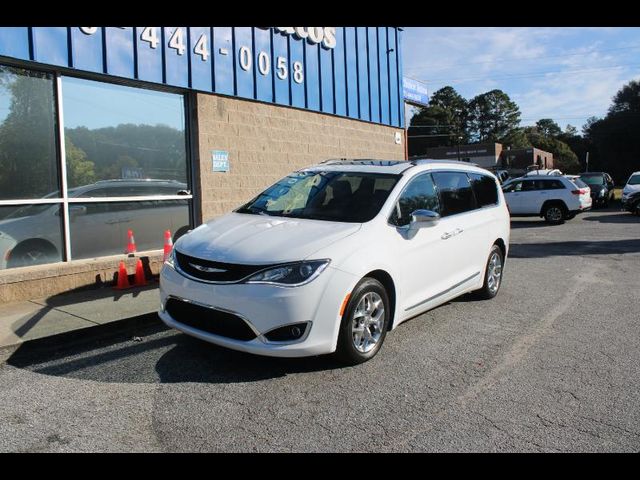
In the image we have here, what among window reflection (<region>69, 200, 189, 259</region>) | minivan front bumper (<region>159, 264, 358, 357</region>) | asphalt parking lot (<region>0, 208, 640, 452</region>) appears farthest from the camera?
window reflection (<region>69, 200, 189, 259</region>)

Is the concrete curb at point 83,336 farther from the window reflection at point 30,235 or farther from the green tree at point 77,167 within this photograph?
the green tree at point 77,167

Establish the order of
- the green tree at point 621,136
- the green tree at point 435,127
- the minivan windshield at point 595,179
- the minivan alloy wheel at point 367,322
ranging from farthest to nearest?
the green tree at point 435,127 < the green tree at point 621,136 < the minivan windshield at point 595,179 < the minivan alloy wheel at point 367,322

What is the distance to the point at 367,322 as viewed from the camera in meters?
4.49

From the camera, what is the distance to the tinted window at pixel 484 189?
6648 mm

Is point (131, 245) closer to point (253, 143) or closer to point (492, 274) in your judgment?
point (253, 143)

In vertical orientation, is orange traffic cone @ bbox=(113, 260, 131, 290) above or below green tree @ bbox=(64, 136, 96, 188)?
below

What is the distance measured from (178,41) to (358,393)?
670cm

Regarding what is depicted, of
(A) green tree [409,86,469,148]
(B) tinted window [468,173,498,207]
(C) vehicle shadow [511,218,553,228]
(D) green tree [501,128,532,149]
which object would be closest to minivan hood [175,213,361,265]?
(B) tinted window [468,173,498,207]

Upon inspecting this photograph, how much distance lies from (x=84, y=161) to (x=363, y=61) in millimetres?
7559

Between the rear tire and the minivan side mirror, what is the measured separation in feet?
50.1

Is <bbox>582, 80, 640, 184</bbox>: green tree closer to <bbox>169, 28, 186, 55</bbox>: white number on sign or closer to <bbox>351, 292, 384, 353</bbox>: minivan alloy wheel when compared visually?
<bbox>169, 28, 186, 55</bbox>: white number on sign

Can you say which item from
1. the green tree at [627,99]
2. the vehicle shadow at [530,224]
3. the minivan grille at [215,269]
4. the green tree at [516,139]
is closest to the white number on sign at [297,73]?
the minivan grille at [215,269]

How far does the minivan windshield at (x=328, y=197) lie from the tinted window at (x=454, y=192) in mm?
788

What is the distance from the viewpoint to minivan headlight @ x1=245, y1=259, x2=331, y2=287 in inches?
159
